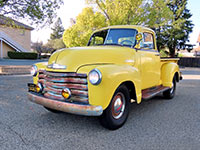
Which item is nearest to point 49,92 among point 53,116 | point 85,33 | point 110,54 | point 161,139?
point 53,116

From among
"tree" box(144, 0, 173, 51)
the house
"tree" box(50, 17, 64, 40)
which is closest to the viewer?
"tree" box(144, 0, 173, 51)

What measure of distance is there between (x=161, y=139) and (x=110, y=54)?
5.79 ft

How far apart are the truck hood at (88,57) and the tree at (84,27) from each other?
576 inches

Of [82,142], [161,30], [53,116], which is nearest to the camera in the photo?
[82,142]

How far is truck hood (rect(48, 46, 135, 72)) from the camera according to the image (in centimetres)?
307

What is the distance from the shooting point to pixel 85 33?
59.9 feet

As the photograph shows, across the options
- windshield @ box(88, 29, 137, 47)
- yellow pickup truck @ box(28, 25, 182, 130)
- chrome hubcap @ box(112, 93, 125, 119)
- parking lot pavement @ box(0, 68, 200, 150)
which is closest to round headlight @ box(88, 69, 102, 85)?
yellow pickup truck @ box(28, 25, 182, 130)

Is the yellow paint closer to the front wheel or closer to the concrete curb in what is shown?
the front wheel

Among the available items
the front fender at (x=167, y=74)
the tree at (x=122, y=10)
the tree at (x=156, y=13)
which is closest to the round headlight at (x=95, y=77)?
the front fender at (x=167, y=74)

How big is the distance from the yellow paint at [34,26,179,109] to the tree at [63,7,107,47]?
13905 mm

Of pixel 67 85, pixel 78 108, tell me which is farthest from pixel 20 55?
pixel 78 108

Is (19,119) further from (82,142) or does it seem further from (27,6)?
(27,6)

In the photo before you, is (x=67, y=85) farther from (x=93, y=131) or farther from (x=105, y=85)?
(x=93, y=131)

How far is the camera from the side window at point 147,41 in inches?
170
